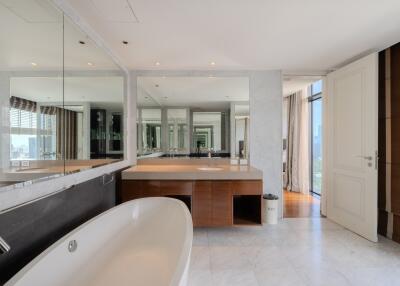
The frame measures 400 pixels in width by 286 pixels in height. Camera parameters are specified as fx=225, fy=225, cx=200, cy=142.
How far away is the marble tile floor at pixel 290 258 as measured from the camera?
6.47ft

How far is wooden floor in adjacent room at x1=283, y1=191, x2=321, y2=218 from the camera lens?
12.0 ft

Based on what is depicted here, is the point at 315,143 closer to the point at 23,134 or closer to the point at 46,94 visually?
the point at 46,94

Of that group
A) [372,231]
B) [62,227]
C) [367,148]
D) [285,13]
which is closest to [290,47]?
[285,13]

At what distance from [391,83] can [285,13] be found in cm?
177

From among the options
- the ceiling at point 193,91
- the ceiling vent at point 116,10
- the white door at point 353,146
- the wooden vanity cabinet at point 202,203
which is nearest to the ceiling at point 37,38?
the ceiling vent at point 116,10

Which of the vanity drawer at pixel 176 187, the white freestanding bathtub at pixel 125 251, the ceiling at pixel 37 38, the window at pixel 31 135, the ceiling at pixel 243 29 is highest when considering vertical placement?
the ceiling at pixel 243 29

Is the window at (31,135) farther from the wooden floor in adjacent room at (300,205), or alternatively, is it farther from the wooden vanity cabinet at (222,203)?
the wooden floor in adjacent room at (300,205)

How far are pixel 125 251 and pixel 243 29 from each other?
239 centimetres

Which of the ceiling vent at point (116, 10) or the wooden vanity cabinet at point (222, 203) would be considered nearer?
the ceiling vent at point (116, 10)

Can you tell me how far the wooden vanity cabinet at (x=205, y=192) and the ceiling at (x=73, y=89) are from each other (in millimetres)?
1128

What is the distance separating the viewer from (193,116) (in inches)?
135

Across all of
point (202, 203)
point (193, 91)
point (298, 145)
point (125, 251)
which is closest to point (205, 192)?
point (202, 203)

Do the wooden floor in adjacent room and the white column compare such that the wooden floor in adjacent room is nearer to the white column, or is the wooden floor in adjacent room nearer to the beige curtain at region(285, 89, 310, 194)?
the beige curtain at region(285, 89, 310, 194)

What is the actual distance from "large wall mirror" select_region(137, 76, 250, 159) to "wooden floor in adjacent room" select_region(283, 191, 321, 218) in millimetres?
1308
